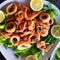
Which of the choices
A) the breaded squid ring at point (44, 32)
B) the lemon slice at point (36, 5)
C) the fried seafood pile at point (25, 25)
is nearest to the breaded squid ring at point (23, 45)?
the fried seafood pile at point (25, 25)

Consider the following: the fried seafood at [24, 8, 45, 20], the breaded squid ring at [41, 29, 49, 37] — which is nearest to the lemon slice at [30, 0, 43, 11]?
the fried seafood at [24, 8, 45, 20]

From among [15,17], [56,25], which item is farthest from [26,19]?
[56,25]

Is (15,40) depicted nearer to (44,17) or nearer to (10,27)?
(10,27)

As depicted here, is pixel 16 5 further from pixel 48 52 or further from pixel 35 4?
pixel 48 52

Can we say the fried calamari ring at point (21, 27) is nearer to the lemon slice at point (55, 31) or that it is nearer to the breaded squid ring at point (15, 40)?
the breaded squid ring at point (15, 40)

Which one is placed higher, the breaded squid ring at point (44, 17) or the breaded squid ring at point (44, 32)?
the breaded squid ring at point (44, 17)

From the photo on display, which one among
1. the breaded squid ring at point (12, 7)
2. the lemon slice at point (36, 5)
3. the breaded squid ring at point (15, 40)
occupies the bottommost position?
the breaded squid ring at point (15, 40)

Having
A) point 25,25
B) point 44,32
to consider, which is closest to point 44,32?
point 44,32
